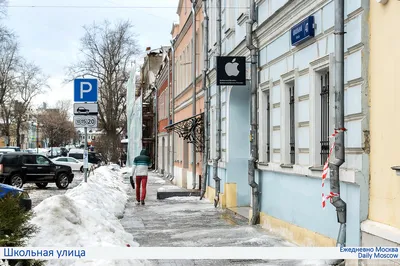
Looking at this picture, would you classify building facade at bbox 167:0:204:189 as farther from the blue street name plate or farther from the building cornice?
the blue street name plate

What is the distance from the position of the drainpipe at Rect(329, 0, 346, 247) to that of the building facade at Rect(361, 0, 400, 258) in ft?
1.64

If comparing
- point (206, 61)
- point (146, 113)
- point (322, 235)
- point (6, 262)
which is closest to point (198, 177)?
point (206, 61)

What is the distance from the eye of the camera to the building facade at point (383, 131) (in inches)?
256

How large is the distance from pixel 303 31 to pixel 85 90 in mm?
5589

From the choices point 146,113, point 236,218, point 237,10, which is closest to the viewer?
point 236,218

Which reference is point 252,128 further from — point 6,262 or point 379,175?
point 6,262

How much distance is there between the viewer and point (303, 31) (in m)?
9.21

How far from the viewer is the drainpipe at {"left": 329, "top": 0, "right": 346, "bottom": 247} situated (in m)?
7.53

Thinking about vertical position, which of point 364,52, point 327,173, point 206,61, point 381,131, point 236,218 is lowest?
point 236,218

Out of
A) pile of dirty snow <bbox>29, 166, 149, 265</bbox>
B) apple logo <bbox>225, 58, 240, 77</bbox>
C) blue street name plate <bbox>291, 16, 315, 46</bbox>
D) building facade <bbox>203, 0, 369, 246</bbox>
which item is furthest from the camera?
apple logo <bbox>225, 58, 240, 77</bbox>

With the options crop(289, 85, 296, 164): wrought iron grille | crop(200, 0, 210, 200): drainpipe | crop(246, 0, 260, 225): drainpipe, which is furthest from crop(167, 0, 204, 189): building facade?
crop(289, 85, 296, 164): wrought iron grille

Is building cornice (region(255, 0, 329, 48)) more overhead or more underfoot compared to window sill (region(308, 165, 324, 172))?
more overhead

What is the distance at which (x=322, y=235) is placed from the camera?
8578mm

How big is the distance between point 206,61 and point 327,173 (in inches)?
457
